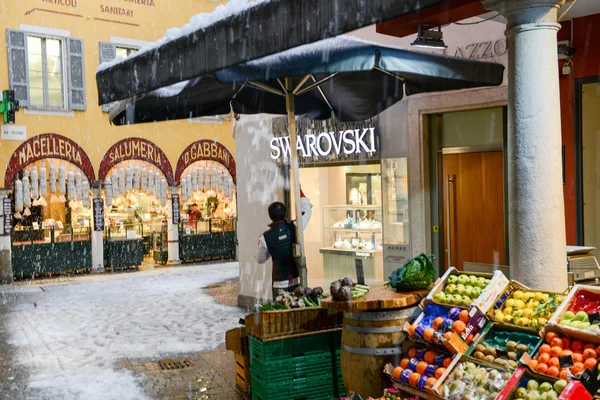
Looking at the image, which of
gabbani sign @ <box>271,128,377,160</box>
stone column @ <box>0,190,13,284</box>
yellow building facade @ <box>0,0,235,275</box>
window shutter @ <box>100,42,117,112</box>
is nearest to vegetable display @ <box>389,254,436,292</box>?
gabbani sign @ <box>271,128,377,160</box>

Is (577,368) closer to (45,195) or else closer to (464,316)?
(464,316)

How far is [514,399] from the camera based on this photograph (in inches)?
139

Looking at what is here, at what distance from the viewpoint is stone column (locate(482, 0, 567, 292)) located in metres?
4.35

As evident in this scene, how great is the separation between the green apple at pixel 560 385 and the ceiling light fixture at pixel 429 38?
14.7 feet

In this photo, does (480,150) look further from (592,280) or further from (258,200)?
(258,200)

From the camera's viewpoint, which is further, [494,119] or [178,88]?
[494,119]

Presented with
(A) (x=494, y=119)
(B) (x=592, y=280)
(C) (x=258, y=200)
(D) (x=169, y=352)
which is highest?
(A) (x=494, y=119)

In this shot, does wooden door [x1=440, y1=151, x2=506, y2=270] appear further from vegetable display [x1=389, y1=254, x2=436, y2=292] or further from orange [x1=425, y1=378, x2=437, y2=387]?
orange [x1=425, y1=378, x2=437, y2=387]

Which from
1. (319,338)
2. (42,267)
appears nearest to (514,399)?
(319,338)

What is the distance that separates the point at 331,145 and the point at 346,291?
473 centimetres

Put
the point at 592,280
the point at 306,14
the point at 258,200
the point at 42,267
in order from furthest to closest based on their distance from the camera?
1. the point at 42,267
2. the point at 258,200
3. the point at 592,280
4. the point at 306,14

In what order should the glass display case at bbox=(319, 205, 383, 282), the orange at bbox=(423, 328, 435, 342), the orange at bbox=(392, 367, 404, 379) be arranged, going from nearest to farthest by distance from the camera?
1. the orange at bbox=(423, 328, 435, 342)
2. the orange at bbox=(392, 367, 404, 379)
3. the glass display case at bbox=(319, 205, 383, 282)

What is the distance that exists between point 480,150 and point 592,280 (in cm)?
247

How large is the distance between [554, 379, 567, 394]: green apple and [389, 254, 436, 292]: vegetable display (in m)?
1.67
